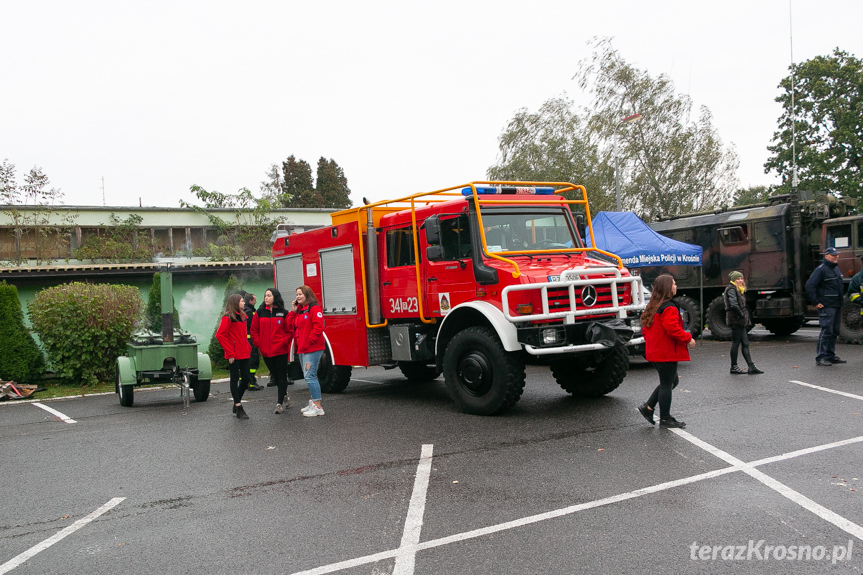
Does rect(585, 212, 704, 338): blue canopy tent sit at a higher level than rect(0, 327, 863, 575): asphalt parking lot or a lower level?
higher

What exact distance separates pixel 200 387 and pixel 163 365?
0.74m

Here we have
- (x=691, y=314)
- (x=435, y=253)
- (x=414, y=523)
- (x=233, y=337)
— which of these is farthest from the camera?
(x=691, y=314)

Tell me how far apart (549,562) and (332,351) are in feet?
24.2

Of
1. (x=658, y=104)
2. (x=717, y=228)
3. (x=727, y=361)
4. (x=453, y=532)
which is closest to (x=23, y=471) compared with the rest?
(x=453, y=532)

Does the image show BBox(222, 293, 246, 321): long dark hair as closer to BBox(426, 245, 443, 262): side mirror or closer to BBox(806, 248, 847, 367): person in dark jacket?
BBox(426, 245, 443, 262): side mirror

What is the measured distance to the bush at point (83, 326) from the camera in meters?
13.4

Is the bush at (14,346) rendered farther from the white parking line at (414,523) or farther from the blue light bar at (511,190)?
the white parking line at (414,523)

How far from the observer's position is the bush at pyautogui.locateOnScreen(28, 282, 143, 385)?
1344 cm

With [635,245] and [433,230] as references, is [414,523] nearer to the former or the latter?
[433,230]

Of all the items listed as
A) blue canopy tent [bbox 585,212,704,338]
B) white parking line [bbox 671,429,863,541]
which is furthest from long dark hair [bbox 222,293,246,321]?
blue canopy tent [bbox 585,212,704,338]

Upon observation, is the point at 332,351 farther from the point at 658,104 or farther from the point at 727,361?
the point at 658,104

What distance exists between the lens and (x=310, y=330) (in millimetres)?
8930

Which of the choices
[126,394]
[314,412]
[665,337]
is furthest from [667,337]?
[126,394]

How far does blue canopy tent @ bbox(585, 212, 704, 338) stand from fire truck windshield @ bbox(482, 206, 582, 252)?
5365mm
